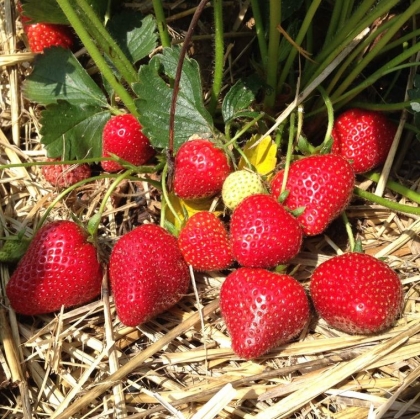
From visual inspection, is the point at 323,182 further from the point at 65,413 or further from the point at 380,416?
the point at 65,413

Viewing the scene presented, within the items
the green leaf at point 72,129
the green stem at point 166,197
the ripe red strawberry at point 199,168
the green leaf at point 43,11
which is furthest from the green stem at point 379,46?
the green leaf at point 43,11

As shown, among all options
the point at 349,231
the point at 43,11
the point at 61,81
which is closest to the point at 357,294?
the point at 349,231

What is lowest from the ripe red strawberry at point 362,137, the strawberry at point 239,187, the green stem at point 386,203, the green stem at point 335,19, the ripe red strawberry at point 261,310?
the ripe red strawberry at point 261,310

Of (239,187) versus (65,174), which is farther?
(65,174)

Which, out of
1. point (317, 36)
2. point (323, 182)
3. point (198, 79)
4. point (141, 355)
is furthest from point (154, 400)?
point (317, 36)

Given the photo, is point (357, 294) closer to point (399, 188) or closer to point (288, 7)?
point (399, 188)

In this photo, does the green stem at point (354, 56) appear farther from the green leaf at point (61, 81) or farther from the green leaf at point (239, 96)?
the green leaf at point (61, 81)
